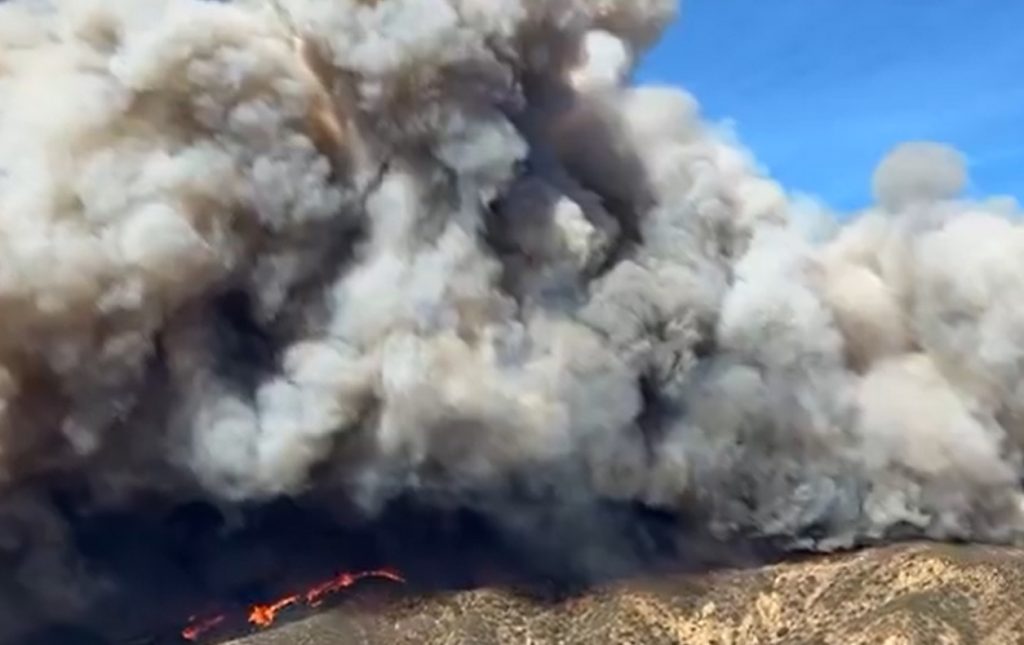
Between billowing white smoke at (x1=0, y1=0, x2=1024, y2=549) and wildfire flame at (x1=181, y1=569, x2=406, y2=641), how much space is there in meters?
2.36

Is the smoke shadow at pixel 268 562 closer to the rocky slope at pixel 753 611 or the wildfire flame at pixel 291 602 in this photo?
the wildfire flame at pixel 291 602

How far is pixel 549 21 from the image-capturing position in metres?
54.2

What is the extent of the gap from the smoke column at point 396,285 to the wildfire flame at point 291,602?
2420 mm

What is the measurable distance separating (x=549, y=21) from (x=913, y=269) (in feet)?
56.1

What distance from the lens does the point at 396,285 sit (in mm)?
51906

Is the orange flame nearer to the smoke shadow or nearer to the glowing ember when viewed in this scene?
the smoke shadow

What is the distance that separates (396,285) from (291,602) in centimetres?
919

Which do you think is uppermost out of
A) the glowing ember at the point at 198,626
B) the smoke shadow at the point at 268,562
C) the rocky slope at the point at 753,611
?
the smoke shadow at the point at 268,562

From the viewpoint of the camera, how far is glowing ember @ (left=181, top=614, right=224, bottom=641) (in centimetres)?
4906

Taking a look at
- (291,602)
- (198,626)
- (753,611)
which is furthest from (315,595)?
(753,611)

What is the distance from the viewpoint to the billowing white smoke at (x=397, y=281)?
49.0 m

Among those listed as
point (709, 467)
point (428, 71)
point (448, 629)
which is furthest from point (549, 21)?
point (448, 629)

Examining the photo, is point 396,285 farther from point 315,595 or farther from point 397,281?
point 315,595

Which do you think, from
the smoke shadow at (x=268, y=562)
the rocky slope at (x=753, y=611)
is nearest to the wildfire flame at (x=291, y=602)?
the smoke shadow at (x=268, y=562)
